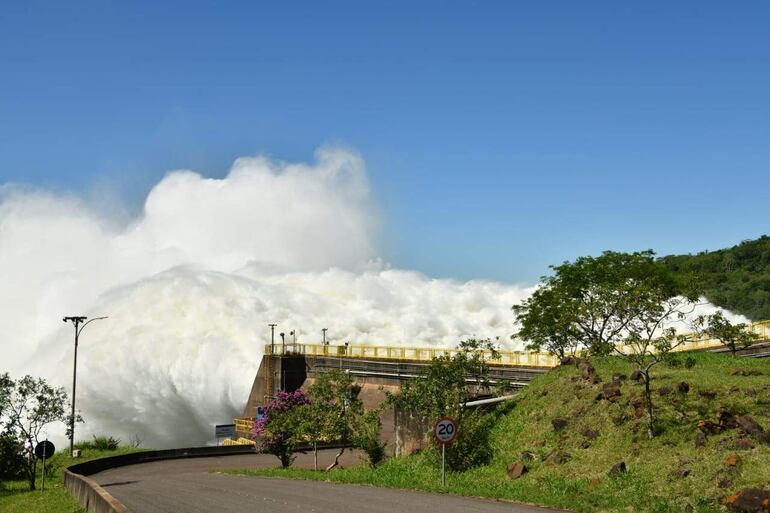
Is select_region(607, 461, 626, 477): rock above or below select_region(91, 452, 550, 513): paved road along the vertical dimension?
above

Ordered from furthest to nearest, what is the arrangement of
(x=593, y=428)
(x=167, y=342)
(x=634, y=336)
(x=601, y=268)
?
(x=167, y=342) → (x=601, y=268) → (x=593, y=428) → (x=634, y=336)

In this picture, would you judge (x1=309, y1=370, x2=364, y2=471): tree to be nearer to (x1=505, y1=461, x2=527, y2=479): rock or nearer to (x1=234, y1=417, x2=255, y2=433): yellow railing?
(x1=505, y1=461, x2=527, y2=479): rock

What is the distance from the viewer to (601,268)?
178 ft

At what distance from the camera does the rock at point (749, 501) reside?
51.1 feet

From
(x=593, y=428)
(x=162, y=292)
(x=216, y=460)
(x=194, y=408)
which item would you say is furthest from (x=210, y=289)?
→ (x=593, y=428)

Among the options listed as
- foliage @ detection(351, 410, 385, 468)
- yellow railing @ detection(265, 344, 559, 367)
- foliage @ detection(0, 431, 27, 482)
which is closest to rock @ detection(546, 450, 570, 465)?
foliage @ detection(351, 410, 385, 468)

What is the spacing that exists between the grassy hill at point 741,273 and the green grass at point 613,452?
266 ft

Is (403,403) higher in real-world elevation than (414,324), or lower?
lower

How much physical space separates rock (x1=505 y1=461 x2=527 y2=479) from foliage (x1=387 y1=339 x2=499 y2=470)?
2484 millimetres

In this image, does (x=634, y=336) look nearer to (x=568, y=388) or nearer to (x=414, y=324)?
(x=568, y=388)

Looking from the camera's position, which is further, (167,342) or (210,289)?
(210,289)

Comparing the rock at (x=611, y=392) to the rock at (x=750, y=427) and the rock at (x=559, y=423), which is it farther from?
the rock at (x=750, y=427)

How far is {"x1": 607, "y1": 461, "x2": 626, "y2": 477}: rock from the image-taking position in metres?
20.3

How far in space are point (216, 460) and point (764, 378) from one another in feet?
110
